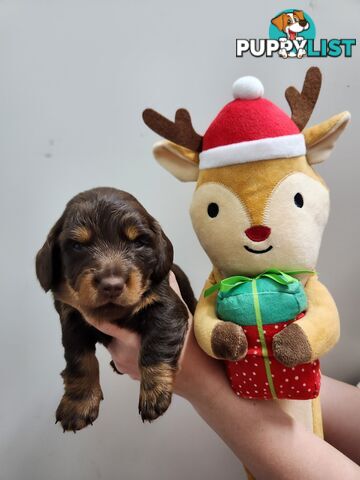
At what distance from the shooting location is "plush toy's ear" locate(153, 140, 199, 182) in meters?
A: 1.25

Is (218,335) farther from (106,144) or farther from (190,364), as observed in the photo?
(106,144)

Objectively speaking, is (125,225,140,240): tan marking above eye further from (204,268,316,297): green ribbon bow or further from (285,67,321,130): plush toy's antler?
(285,67,321,130): plush toy's antler

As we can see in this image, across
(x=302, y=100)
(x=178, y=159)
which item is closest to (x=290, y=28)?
(x=302, y=100)

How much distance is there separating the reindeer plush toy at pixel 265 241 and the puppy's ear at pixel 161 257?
0.12 meters

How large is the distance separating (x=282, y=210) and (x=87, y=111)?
1118 millimetres

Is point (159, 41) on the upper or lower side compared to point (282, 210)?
upper

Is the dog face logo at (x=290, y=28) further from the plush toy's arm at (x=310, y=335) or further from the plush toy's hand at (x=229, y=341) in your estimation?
the plush toy's hand at (x=229, y=341)

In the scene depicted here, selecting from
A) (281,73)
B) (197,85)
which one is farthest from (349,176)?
(197,85)

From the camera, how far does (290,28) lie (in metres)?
1.79

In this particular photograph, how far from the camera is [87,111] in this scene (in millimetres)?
1799

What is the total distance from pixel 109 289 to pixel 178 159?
520 millimetres

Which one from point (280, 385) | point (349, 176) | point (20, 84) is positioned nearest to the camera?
point (280, 385)

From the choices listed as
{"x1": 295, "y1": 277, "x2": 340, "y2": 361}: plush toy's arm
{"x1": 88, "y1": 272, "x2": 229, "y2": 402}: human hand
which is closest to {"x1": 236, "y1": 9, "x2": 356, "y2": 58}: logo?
{"x1": 295, "y1": 277, "x2": 340, "y2": 361}: plush toy's arm

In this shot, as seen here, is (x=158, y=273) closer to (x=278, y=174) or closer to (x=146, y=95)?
(x=278, y=174)
